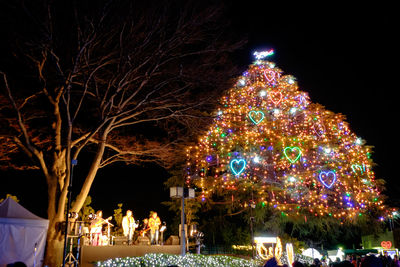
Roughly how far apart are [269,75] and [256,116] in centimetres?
459

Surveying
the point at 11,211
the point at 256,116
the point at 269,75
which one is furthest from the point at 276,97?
the point at 11,211

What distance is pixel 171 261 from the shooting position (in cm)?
1235

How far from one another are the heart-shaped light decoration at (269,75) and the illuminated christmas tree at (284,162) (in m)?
1.59

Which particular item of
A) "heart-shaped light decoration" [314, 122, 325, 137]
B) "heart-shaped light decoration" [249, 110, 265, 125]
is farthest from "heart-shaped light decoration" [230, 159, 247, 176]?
"heart-shaped light decoration" [314, 122, 325, 137]

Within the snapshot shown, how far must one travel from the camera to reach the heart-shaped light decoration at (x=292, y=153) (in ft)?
61.4

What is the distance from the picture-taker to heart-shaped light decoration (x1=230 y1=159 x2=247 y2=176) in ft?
60.1

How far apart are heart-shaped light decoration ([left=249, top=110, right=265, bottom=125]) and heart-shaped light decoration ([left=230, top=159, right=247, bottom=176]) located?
2765 millimetres

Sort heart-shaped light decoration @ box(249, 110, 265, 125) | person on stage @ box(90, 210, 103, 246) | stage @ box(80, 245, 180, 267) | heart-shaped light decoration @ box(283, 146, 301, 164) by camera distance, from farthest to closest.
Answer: heart-shaped light decoration @ box(249, 110, 265, 125) → heart-shaped light decoration @ box(283, 146, 301, 164) → person on stage @ box(90, 210, 103, 246) → stage @ box(80, 245, 180, 267)

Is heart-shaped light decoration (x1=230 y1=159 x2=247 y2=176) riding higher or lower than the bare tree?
lower

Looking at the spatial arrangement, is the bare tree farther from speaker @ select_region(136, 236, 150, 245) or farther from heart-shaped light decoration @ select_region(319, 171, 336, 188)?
heart-shaped light decoration @ select_region(319, 171, 336, 188)

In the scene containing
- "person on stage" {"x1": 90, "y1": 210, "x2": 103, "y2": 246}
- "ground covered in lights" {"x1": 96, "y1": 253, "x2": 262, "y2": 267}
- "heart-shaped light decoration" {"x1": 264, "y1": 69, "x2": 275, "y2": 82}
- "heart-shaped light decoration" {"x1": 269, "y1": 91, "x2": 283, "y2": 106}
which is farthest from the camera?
"heart-shaped light decoration" {"x1": 264, "y1": 69, "x2": 275, "y2": 82}

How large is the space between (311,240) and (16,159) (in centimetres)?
2226

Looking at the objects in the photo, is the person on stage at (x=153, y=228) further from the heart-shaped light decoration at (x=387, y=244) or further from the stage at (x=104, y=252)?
the heart-shaped light decoration at (x=387, y=244)

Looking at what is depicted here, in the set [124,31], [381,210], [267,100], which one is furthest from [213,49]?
[381,210]
